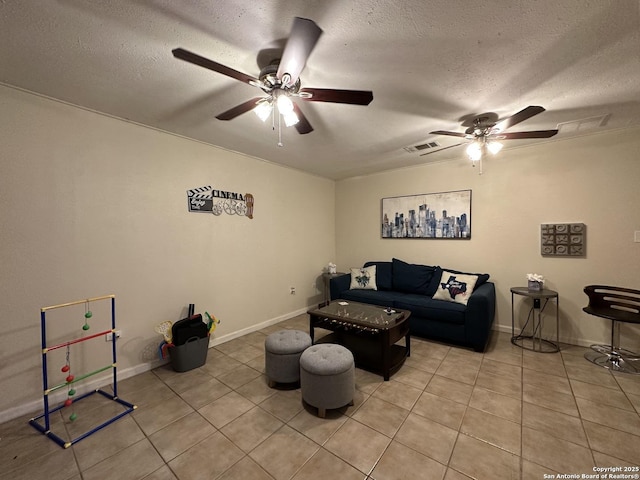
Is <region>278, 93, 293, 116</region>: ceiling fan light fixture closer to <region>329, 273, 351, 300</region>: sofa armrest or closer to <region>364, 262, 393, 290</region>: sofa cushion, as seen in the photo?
<region>329, 273, 351, 300</region>: sofa armrest

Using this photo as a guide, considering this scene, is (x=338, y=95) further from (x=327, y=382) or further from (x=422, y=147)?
(x=422, y=147)

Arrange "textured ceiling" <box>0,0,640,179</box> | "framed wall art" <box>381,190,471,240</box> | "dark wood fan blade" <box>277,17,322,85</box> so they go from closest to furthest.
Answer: "dark wood fan blade" <box>277,17,322,85</box> → "textured ceiling" <box>0,0,640,179</box> → "framed wall art" <box>381,190,471,240</box>

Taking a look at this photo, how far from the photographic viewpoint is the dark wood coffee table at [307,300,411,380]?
2.49 m

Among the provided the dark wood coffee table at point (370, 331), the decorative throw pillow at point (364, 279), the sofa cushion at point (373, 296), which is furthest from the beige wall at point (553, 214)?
the dark wood coffee table at point (370, 331)

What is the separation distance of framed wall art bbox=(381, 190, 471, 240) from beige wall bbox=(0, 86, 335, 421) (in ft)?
7.13

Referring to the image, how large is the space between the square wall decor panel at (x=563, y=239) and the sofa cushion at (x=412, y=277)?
1.40 meters

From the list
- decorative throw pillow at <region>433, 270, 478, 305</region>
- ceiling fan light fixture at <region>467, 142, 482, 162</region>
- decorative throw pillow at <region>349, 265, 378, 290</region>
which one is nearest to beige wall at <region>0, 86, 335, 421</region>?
decorative throw pillow at <region>349, 265, 378, 290</region>

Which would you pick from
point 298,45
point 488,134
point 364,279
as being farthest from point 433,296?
point 298,45

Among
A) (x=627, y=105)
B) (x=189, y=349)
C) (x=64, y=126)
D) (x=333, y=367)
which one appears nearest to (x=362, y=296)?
(x=333, y=367)

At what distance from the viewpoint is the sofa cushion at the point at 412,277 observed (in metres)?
3.95

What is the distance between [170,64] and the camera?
69.2 inches

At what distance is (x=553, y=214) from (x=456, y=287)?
1504 millimetres

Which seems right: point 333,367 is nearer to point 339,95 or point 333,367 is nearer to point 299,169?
point 339,95

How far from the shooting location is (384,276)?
14.1ft
